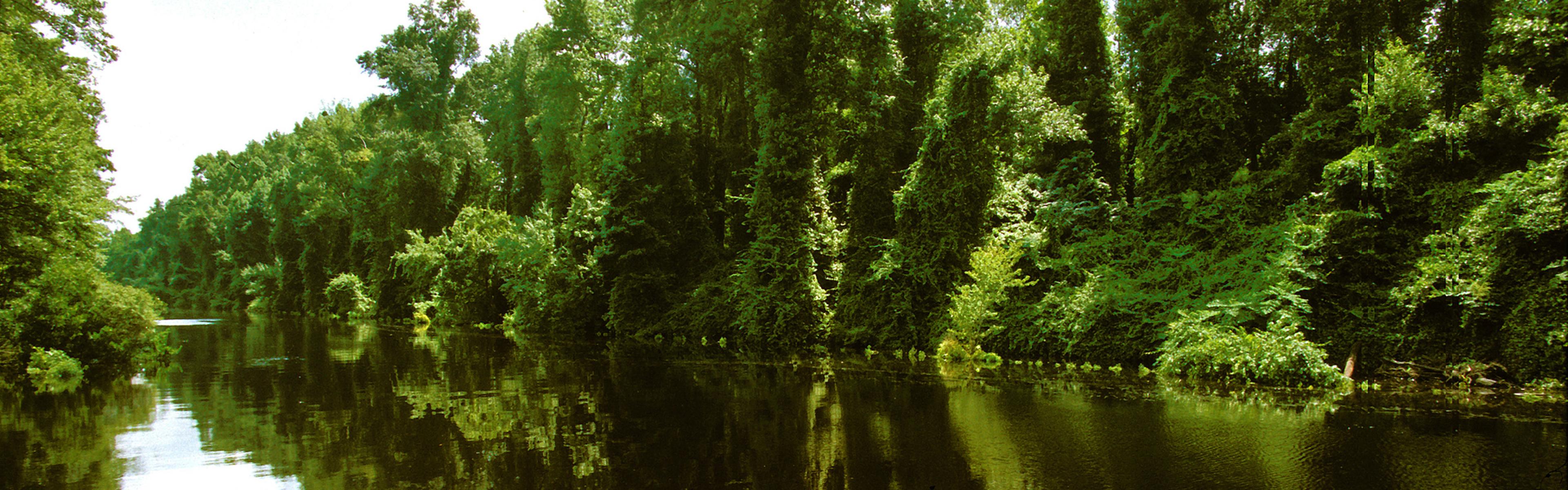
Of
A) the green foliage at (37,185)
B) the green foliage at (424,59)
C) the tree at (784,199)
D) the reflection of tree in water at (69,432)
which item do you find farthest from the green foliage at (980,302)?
the green foliage at (424,59)

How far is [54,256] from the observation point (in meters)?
17.4

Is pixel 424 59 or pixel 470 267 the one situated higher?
pixel 424 59

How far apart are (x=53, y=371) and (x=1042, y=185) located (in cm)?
2330

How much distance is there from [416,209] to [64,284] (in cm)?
2968

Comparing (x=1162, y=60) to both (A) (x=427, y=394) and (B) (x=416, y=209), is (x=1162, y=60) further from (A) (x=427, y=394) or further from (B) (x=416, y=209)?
(B) (x=416, y=209)

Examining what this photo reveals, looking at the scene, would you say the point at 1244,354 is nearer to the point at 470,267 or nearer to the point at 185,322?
the point at 470,267

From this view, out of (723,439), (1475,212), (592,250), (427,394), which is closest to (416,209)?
(592,250)

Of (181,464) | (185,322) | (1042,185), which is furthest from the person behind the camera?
(185,322)

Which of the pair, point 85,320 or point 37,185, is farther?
point 85,320

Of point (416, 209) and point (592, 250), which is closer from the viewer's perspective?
point (592, 250)

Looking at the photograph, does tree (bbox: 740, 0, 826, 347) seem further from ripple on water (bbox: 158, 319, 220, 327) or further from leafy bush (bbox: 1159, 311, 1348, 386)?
ripple on water (bbox: 158, 319, 220, 327)

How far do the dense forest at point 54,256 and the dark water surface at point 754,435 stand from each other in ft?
6.27

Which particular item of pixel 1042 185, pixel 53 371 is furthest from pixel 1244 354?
pixel 53 371

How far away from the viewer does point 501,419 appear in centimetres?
1211
